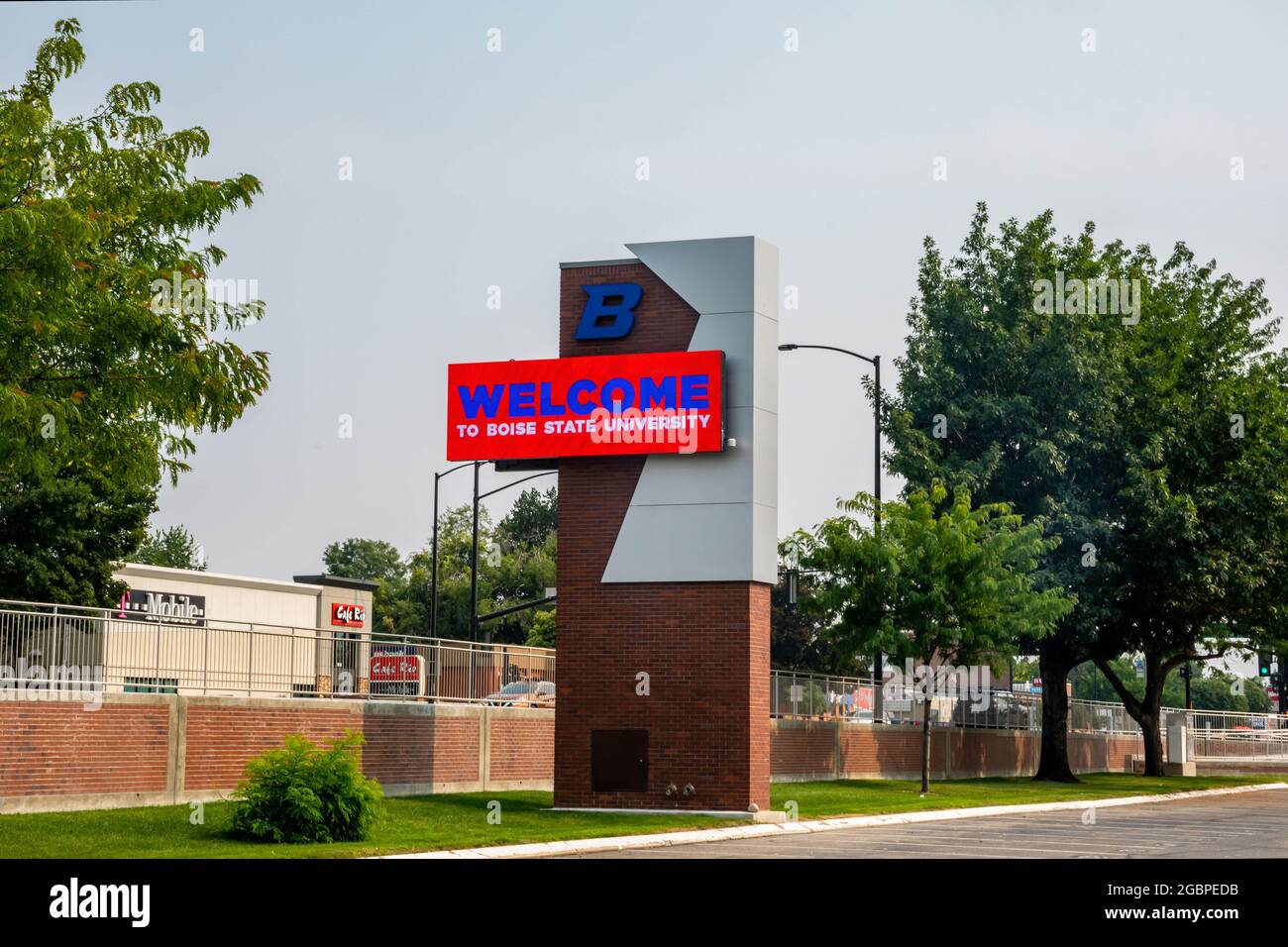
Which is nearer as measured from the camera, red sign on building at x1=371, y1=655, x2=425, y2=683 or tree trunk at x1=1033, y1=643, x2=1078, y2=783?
red sign on building at x1=371, y1=655, x2=425, y2=683

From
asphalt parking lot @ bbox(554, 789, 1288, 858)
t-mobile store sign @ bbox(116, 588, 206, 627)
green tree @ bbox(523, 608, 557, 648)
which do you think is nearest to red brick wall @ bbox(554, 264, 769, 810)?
asphalt parking lot @ bbox(554, 789, 1288, 858)

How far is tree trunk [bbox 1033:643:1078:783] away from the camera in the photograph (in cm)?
5369

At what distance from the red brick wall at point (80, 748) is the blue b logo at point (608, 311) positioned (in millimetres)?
10346

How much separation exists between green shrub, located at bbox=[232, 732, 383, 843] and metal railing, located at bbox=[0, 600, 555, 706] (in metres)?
4.03

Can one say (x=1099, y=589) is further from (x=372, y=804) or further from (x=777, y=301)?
(x=372, y=804)

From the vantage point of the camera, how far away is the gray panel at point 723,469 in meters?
30.5

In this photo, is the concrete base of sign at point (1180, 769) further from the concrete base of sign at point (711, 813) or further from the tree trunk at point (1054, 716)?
the concrete base of sign at point (711, 813)

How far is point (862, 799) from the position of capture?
125ft

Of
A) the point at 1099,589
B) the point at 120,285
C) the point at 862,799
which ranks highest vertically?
the point at 120,285

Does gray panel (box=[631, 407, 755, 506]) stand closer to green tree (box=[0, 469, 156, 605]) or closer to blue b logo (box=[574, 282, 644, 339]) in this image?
blue b logo (box=[574, 282, 644, 339])

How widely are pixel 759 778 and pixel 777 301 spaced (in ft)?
28.8
